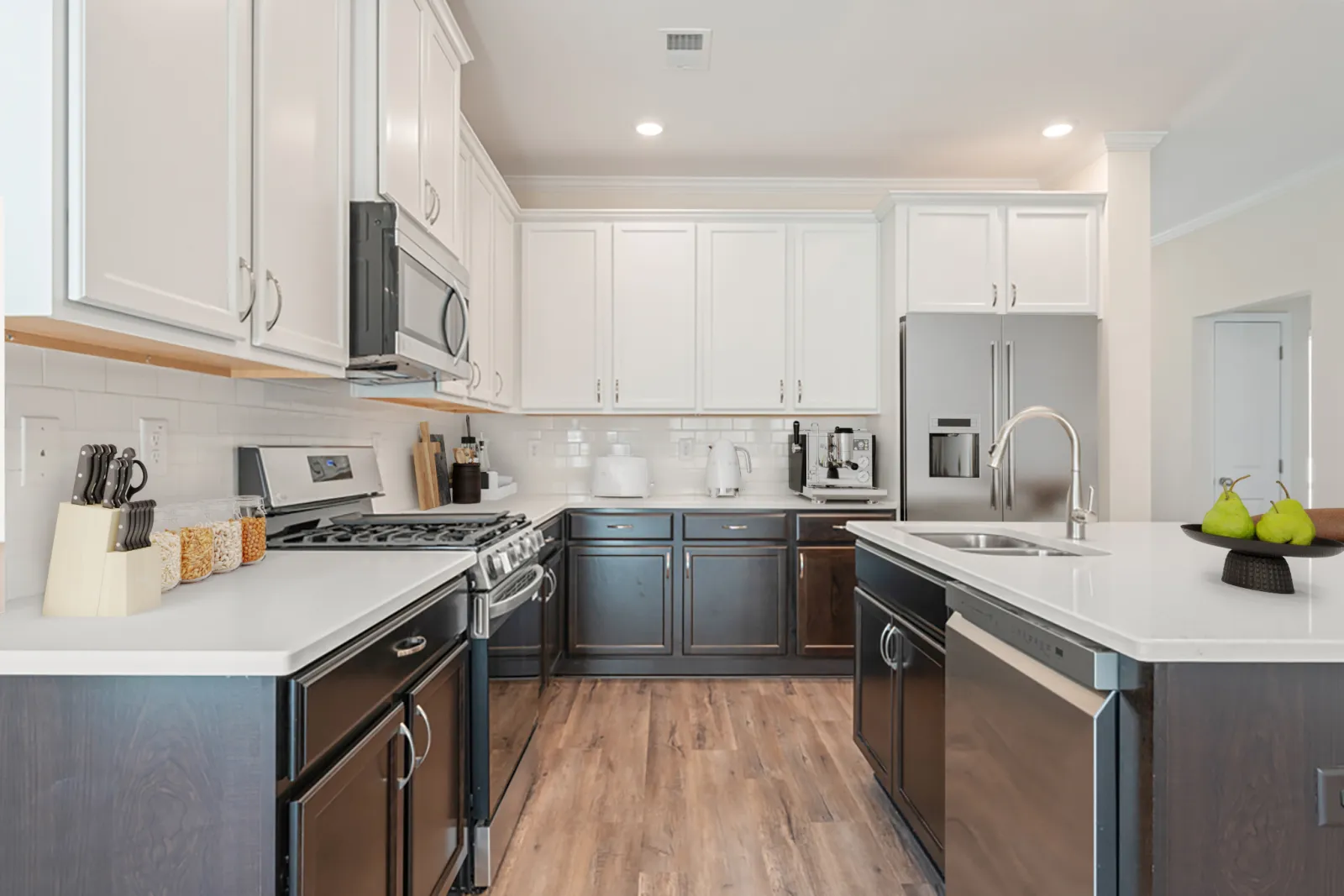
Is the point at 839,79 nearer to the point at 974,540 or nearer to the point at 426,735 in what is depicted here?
the point at 974,540

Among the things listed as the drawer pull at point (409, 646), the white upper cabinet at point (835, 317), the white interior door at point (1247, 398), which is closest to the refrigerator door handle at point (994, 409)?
the white upper cabinet at point (835, 317)

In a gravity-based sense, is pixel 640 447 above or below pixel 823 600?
above

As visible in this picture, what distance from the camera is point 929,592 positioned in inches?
71.2

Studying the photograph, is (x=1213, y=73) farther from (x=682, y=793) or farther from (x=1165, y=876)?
(x=682, y=793)

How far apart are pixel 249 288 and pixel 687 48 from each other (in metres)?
2.06

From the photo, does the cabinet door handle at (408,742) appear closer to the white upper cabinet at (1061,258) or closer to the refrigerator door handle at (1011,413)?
the refrigerator door handle at (1011,413)

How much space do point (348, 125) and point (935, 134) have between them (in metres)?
2.86

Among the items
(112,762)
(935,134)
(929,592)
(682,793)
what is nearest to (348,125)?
(112,762)

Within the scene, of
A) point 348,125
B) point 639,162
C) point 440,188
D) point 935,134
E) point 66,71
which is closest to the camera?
point 66,71

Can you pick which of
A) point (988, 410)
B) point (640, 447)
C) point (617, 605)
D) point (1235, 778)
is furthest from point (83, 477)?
point (988, 410)

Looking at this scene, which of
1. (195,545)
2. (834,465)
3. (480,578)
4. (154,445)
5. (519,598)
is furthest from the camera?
(834,465)

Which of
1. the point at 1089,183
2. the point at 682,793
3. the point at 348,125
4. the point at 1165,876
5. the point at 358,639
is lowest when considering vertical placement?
the point at 682,793

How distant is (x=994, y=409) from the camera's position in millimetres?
3506

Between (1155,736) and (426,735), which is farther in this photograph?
(426,735)
